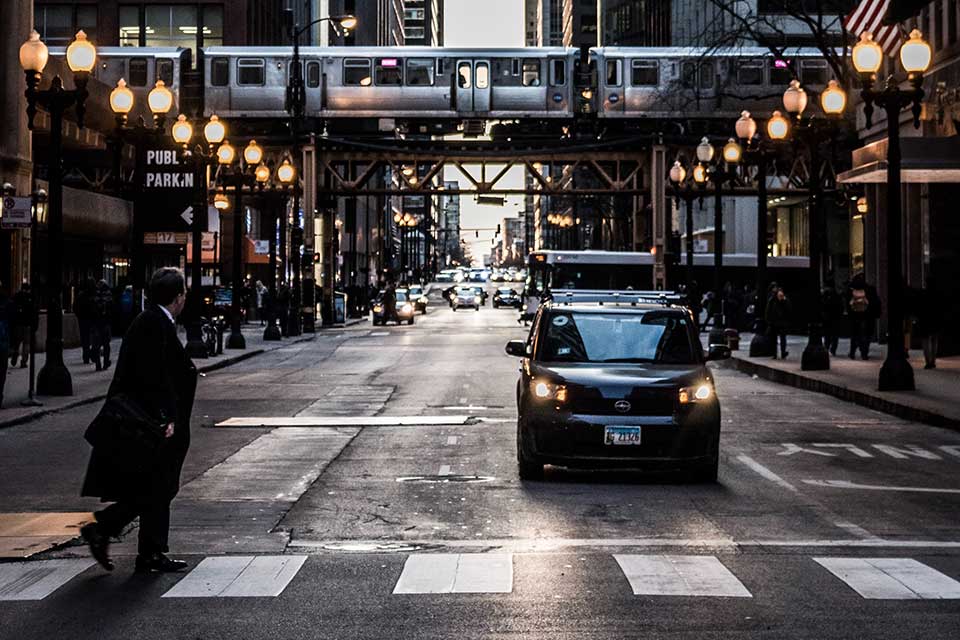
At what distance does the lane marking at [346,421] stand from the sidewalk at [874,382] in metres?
6.46

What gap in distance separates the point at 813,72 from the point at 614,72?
7818mm

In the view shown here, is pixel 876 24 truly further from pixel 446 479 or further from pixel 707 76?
pixel 707 76

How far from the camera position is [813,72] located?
57.4 m

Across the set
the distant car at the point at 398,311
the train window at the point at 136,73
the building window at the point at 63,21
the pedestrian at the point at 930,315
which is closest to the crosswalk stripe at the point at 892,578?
the pedestrian at the point at 930,315

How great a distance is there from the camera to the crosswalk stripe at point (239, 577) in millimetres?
8719

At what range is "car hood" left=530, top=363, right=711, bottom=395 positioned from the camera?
13.7 metres

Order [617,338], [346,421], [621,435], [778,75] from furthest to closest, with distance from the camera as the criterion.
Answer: [778,75] < [346,421] < [617,338] < [621,435]

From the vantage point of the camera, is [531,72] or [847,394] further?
[531,72]

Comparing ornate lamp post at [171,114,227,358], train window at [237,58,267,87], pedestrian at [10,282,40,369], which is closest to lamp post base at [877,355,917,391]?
pedestrian at [10,282,40,369]

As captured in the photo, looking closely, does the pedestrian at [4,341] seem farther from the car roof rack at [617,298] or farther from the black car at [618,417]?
the black car at [618,417]

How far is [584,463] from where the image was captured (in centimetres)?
1378

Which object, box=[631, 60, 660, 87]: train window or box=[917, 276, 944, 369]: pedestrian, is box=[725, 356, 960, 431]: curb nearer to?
box=[917, 276, 944, 369]: pedestrian

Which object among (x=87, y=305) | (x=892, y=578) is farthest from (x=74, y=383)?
(x=892, y=578)

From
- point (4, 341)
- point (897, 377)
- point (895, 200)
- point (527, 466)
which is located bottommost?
point (527, 466)
